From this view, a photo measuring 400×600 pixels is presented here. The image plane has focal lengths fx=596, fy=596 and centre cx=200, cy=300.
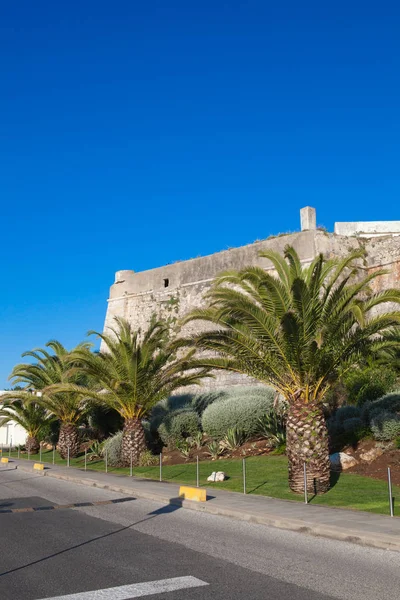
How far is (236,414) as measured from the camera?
22062 mm

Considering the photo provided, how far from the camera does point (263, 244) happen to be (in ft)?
102

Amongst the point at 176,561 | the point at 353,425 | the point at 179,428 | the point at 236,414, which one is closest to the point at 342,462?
the point at 353,425

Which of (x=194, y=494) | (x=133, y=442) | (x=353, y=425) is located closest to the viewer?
(x=194, y=494)

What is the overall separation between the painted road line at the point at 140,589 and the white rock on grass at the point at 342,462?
10671mm

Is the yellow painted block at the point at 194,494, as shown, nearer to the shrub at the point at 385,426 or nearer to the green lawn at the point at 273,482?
the green lawn at the point at 273,482

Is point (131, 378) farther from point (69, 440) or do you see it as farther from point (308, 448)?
point (69, 440)

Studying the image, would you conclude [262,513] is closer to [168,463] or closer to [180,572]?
[180,572]

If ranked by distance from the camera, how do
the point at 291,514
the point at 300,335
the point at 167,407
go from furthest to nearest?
1. the point at 167,407
2. the point at 300,335
3. the point at 291,514

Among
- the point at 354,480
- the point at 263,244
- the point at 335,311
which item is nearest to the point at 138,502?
the point at 354,480

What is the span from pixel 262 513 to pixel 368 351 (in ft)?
18.7

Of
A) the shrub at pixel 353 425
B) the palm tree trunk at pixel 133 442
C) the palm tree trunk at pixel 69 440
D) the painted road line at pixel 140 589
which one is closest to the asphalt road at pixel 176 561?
the painted road line at pixel 140 589

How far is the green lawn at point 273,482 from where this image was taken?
41.8 feet

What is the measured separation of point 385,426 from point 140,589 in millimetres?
12064

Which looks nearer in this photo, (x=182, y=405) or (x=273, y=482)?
(x=273, y=482)
